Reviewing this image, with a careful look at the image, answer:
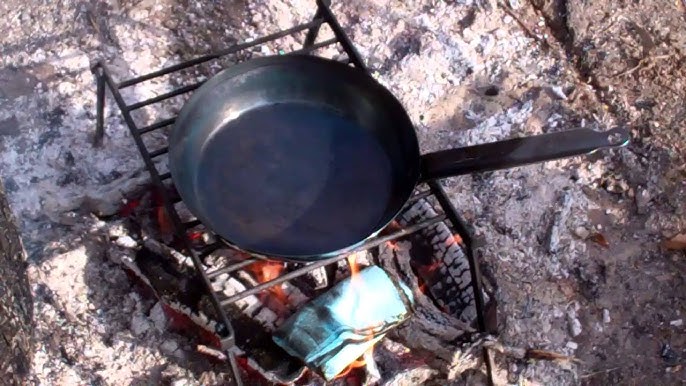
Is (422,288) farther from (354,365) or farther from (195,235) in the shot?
(195,235)

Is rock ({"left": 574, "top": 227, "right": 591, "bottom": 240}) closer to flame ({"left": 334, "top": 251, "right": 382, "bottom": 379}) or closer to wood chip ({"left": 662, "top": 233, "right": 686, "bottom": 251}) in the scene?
wood chip ({"left": 662, "top": 233, "right": 686, "bottom": 251})

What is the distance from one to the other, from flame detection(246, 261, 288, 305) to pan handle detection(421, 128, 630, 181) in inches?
27.9

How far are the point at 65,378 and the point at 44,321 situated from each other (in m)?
0.19

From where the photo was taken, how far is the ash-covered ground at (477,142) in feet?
8.05

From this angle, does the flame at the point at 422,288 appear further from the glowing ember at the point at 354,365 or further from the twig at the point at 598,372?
the twig at the point at 598,372

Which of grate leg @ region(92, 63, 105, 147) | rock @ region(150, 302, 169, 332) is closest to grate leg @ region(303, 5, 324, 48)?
grate leg @ region(92, 63, 105, 147)

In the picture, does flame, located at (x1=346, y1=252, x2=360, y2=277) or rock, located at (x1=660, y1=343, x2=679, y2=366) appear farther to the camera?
rock, located at (x1=660, y1=343, x2=679, y2=366)

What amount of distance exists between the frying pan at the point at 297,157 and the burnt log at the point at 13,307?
575mm

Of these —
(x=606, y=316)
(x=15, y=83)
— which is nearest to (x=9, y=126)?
(x=15, y=83)

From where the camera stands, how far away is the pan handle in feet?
6.14

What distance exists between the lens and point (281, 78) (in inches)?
94.0

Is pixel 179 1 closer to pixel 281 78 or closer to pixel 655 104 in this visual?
pixel 281 78

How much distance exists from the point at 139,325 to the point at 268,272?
16.9 inches

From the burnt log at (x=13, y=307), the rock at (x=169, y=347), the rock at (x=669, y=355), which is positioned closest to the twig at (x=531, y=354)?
the rock at (x=669, y=355)
